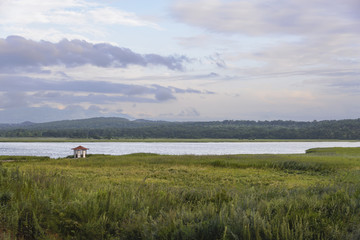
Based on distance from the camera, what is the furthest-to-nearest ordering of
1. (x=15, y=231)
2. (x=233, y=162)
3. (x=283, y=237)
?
(x=233, y=162)
(x=15, y=231)
(x=283, y=237)

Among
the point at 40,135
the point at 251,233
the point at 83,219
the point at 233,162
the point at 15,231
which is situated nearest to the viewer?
the point at 251,233

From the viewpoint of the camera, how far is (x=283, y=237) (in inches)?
206

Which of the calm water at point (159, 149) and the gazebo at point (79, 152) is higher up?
the gazebo at point (79, 152)

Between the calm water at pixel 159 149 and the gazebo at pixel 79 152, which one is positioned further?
the calm water at pixel 159 149

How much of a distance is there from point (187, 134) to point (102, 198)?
169095 mm

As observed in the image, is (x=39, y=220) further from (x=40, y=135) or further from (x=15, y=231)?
(x=40, y=135)

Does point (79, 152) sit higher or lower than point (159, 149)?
higher

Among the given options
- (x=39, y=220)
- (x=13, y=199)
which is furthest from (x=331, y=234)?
(x=13, y=199)

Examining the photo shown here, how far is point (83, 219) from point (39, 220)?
81 centimetres

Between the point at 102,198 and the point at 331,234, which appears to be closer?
the point at 331,234

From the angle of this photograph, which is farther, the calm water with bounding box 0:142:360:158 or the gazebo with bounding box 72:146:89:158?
the calm water with bounding box 0:142:360:158

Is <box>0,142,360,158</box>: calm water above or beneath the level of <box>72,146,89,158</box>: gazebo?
beneath

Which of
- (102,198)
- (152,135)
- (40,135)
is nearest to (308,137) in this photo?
(152,135)

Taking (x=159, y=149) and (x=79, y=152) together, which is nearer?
(x=79, y=152)
